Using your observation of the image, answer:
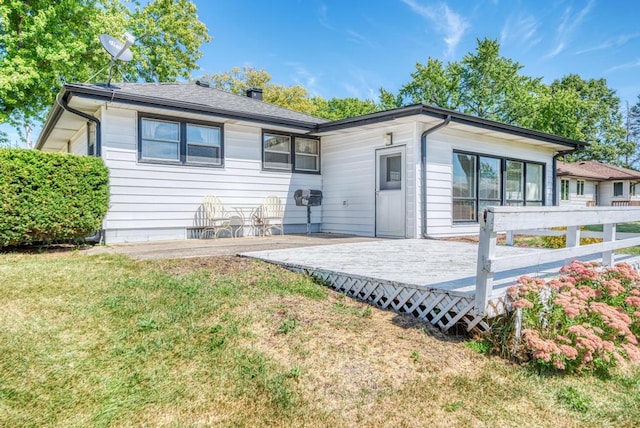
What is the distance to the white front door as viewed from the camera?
8.36 meters

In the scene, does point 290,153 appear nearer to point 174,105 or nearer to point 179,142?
point 179,142

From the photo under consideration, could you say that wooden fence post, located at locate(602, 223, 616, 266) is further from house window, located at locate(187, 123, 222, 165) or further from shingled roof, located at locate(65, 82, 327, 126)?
house window, located at locate(187, 123, 222, 165)

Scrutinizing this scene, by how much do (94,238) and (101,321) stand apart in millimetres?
5023

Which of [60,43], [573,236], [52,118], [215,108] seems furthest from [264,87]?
[573,236]

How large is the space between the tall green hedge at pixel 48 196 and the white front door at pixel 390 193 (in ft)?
18.2

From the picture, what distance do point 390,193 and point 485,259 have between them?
6.01m

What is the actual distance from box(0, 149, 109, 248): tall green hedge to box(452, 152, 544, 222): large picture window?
7333mm

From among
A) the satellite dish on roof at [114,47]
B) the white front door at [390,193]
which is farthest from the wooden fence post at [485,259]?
the satellite dish on roof at [114,47]

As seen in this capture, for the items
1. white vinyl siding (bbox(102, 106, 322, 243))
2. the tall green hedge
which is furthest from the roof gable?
the tall green hedge

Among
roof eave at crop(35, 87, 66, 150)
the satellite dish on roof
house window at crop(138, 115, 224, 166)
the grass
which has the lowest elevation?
the grass

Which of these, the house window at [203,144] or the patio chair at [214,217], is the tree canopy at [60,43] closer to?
the house window at [203,144]

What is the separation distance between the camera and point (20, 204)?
5.43 metres

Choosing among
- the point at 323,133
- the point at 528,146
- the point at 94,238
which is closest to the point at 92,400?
the point at 94,238

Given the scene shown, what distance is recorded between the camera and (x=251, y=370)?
2.31 m
